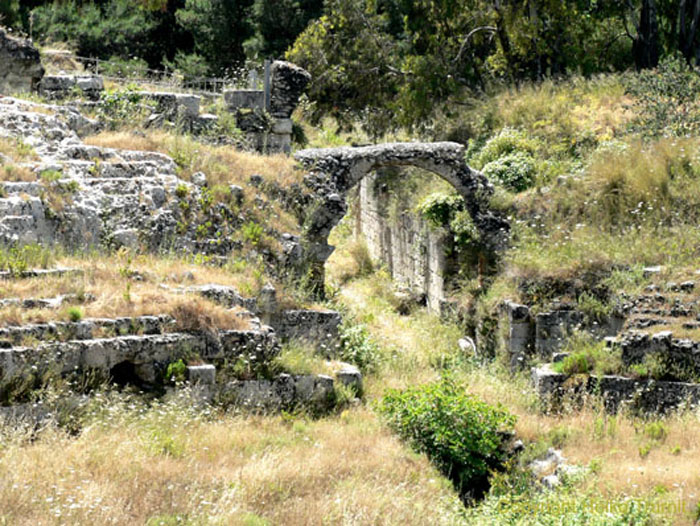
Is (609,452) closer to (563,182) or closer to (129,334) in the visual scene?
(129,334)

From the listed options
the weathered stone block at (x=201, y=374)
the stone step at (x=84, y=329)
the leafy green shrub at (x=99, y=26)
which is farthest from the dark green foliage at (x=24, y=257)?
the leafy green shrub at (x=99, y=26)

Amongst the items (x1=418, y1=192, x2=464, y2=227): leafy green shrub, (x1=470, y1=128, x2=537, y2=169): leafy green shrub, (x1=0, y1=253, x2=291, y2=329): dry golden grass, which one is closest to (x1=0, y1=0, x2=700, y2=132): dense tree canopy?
(x1=470, y1=128, x2=537, y2=169): leafy green shrub

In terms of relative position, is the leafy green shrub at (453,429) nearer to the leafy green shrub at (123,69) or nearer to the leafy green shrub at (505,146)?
the leafy green shrub at (505,146)

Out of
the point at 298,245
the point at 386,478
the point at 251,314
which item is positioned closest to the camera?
the point at 386,478

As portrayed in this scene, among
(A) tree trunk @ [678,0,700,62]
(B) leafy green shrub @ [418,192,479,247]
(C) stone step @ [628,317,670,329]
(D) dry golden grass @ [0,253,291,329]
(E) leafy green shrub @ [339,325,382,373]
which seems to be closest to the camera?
(D) dry golden grass @ [0,253,291,329]

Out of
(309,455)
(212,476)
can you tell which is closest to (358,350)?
(309,455)

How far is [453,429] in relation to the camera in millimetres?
9711

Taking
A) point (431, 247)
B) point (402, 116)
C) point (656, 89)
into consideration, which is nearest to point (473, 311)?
point (431, 247)

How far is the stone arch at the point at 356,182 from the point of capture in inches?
572

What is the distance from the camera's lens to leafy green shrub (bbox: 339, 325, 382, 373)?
12.6 m

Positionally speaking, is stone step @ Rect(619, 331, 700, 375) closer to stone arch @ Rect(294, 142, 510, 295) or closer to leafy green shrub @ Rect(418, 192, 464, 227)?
stone arch @ Rect(294, 142, 510, 295)

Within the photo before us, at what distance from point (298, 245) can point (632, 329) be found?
16.3 feet

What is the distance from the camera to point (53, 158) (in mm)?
12328

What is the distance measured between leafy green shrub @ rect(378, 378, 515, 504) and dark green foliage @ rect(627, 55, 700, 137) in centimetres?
878
